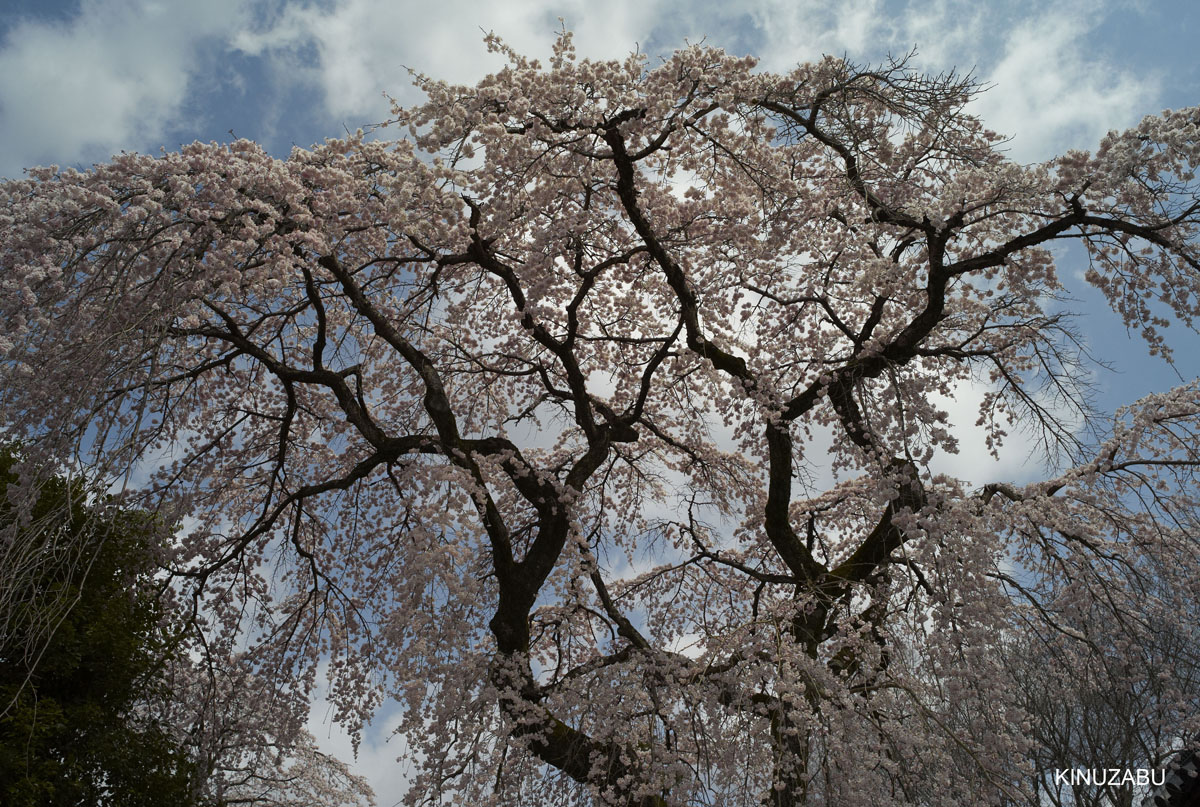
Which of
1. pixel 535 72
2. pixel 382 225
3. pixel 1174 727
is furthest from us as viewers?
pixel 1174 727

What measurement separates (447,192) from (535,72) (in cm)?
116

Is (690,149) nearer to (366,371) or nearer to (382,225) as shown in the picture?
(382,225)

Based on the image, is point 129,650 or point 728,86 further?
point 129,650

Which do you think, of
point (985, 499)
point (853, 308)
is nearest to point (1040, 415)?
point (985, 499)

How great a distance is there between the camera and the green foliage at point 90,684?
5.24 meters

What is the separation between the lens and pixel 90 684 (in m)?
6.12

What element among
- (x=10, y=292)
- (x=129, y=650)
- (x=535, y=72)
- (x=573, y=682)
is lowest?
(x=129, y=650)

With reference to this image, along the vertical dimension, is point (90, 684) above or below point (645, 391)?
below

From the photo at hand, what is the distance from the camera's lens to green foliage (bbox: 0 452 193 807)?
17.2ft

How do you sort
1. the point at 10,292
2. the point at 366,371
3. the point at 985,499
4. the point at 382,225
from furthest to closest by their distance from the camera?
the point at 366,371, the point at 382,225, the point at 985,499, the point at 10,292

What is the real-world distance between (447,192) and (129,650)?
422 centimetres

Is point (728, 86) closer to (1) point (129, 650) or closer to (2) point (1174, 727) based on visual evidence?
(1) point (129, 650)

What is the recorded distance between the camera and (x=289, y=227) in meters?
6.01

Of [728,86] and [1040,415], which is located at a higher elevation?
[728,86]
